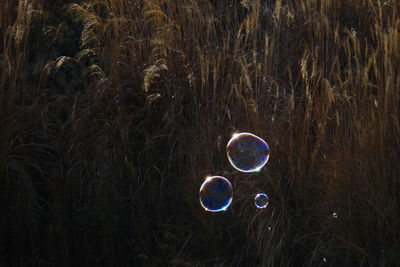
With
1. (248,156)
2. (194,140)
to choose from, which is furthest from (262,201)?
(194,140)

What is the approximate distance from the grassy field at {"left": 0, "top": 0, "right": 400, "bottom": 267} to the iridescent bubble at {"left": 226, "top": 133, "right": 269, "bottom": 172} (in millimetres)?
248

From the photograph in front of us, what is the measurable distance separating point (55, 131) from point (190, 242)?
1.49 m

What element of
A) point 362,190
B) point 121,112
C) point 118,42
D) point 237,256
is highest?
point 118,42

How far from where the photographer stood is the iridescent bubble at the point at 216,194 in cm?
514

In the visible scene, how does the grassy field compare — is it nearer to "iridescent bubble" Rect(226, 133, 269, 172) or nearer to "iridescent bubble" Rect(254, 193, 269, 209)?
"iridescent bubble" Rect(254, 193, 269, 209)

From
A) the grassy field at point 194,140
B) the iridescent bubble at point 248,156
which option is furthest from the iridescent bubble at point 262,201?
the iridescent bubble at point 248,156

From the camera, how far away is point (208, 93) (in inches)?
240

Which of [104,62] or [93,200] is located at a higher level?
[104,62]

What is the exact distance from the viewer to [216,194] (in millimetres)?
5074

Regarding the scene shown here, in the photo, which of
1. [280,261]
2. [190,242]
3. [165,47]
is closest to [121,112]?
[165,47]

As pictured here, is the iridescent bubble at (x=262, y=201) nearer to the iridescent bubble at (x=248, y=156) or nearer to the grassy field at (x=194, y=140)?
the grassy field at (x=194, y=140)

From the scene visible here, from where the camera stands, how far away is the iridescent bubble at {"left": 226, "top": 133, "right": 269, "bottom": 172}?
5.22m

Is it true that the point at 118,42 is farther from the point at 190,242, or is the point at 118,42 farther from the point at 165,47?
the point at 190,242

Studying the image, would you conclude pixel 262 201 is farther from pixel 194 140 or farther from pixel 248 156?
pixel 194 140
